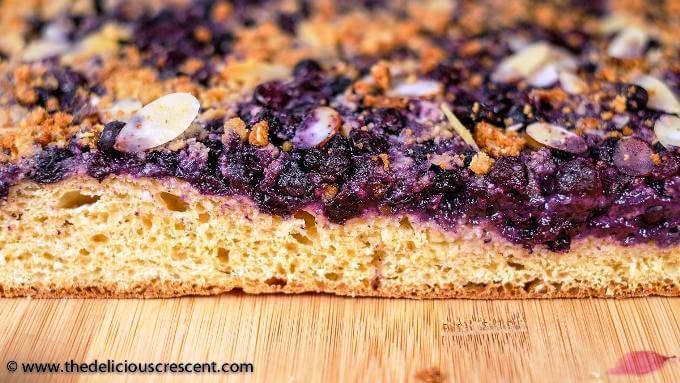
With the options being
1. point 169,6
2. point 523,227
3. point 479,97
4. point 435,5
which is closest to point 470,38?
point 435,5

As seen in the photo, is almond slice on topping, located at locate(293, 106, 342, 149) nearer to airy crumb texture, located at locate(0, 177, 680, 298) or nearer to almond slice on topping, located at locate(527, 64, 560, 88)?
airy crumb texture, located at locate(0, 177, 680, 298)

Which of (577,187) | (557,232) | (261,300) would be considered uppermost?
(577,187)

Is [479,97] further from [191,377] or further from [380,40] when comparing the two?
[191,377]

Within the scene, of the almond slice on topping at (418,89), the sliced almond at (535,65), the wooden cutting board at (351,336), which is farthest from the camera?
the sliced almond at (535,65)

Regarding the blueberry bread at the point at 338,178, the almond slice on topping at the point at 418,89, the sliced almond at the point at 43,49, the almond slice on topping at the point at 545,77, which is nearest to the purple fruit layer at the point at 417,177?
the blueberry bread at the point at 338,178

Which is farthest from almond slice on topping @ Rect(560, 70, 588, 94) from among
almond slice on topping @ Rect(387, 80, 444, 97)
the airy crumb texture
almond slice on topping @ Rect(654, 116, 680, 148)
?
the airy crumb texture

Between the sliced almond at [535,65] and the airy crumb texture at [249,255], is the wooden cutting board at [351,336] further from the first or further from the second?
the sliced almond at [535,65]
